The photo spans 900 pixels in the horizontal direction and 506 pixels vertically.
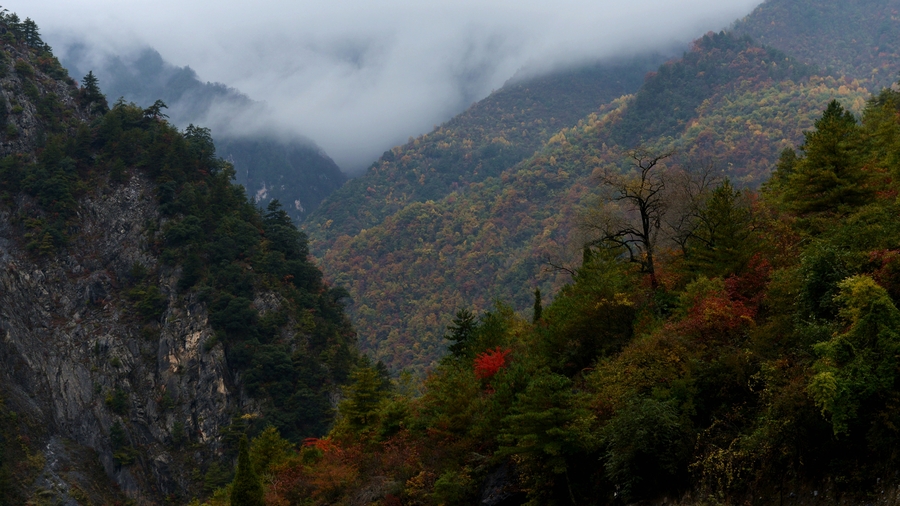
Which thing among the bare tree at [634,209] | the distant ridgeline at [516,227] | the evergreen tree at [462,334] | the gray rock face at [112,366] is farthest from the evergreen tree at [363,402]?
the distant ridgeline at [516,227]

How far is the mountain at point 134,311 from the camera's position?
68250 mm

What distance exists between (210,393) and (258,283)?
45.9 feet

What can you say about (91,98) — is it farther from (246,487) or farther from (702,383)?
(702,383)

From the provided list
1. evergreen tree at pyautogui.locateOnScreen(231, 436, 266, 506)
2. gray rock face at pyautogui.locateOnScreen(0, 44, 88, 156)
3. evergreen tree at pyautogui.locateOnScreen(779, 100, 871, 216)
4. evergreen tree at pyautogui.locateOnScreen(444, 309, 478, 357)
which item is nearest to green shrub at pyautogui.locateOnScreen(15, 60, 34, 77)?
gray rock face at pyautogui.locateOnScreen(0, 44, 88, 156)

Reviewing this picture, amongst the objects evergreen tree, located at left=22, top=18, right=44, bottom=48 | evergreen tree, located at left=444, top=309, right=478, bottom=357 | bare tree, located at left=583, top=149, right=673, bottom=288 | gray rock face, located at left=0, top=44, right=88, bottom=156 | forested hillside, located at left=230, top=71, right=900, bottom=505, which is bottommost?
forested hillside, located at left=230, top=71, right=900, bottom=505

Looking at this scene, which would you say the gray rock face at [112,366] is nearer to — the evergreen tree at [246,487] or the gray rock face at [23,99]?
the gray rock face at [23,99]

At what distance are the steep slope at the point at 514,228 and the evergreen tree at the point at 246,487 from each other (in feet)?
313

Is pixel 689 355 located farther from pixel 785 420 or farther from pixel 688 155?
pixel 688 155

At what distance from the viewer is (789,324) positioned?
1984 cm

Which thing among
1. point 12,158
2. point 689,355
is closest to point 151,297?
point 12,158

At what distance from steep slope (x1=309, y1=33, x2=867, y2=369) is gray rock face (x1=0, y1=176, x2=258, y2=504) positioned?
6273 centimetres

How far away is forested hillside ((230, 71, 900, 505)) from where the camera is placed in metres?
15.5

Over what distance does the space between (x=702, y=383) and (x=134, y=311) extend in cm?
7062

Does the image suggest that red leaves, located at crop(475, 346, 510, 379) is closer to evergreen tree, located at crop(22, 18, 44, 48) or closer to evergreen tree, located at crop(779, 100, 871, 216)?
evergreen tree, located at crop(779, 100, 871, 216)
